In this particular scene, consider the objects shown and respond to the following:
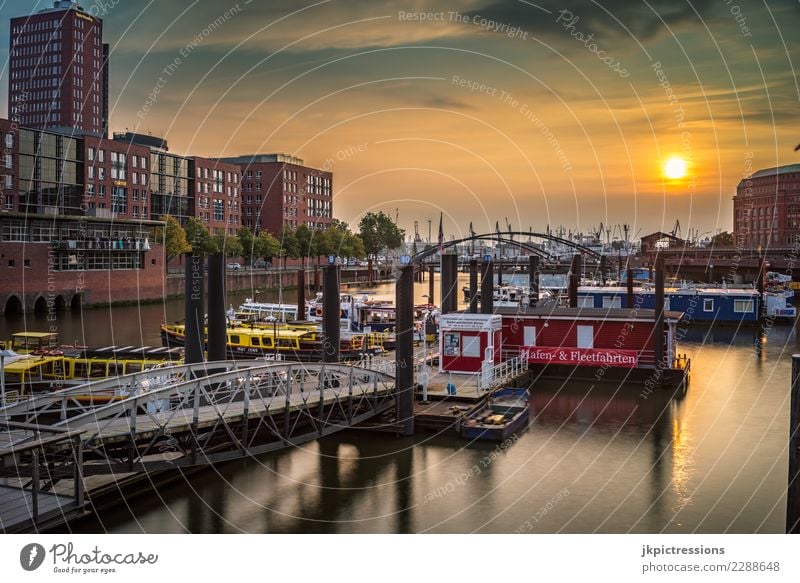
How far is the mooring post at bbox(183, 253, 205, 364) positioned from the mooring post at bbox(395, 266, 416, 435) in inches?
197

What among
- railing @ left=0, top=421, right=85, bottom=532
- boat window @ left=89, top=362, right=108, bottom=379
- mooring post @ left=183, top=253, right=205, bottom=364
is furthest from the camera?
boat window @ left=89, top=362, right=108, bottom=379

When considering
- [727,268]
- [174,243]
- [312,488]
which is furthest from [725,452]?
[727,268]

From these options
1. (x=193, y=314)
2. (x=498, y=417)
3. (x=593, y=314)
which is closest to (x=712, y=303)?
(x=593, y=314)

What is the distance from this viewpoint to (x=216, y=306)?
17.4 meters

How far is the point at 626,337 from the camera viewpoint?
29031 millimetres

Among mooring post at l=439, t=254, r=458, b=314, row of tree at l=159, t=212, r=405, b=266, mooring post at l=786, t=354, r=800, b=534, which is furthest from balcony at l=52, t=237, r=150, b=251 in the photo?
mooring post at l=786, t=354, r=800, b=534

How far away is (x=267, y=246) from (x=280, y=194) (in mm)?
15365

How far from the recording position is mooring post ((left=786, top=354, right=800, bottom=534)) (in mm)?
9844

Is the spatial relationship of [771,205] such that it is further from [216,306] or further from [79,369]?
[216,306]

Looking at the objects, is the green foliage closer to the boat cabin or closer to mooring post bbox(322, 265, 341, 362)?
the boat cabin

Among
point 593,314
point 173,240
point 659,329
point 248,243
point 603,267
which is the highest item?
point 248,243

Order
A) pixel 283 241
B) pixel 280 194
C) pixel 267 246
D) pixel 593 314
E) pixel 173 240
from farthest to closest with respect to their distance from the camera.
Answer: pixel 280 194
pixel 283 241
pixel 267 246
pixel 173 240
pixel 593 314
